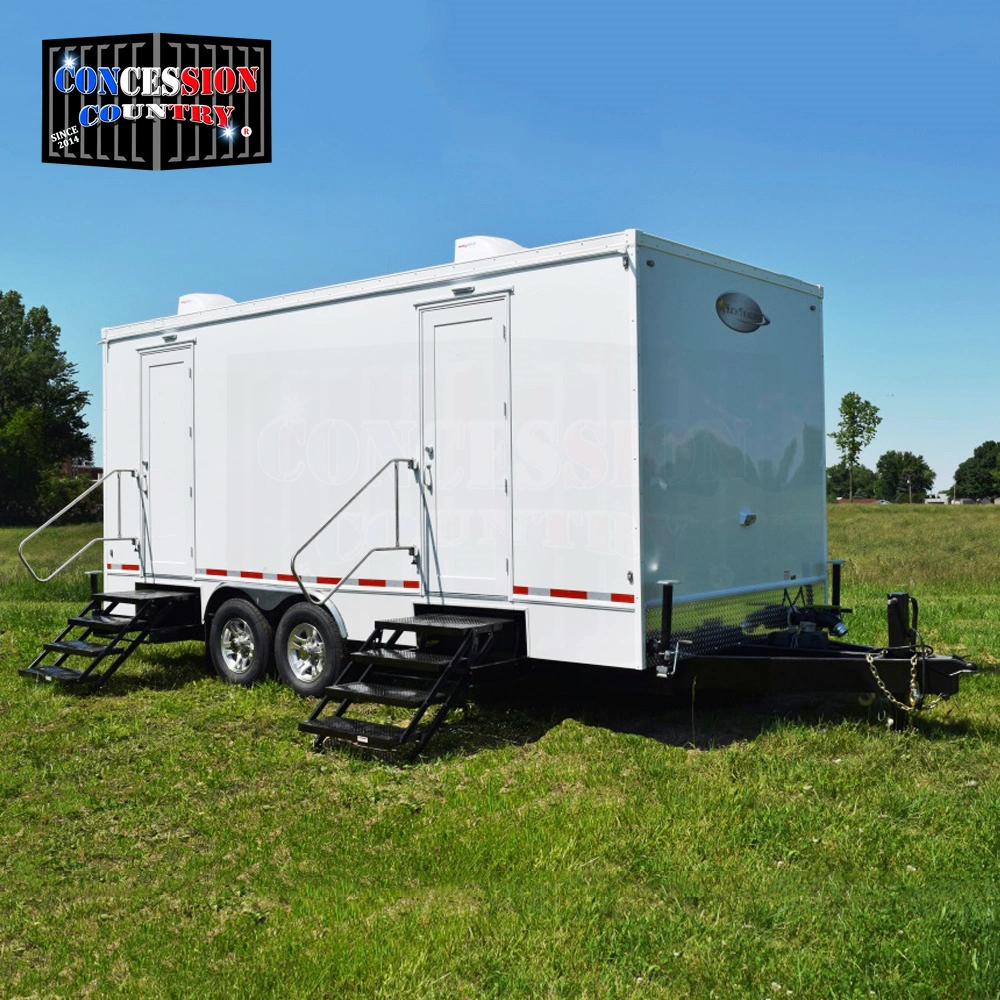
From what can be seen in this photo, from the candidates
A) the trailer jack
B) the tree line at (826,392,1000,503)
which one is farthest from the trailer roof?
the tree line at (826,392,1000,503)

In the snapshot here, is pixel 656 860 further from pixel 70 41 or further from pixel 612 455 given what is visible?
pixel 70 41

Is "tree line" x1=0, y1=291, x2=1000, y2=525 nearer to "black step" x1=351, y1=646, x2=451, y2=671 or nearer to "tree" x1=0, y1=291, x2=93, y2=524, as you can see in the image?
"tree" x1=0, y1=291, x2=93, y2=524

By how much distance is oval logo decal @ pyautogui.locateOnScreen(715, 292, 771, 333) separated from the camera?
7777mm

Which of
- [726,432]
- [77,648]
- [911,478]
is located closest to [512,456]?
[726,432]

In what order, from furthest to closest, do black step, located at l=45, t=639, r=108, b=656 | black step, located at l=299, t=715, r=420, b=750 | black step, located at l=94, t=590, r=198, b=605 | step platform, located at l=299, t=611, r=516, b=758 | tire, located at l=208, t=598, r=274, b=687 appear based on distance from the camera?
black step, located at l=94, t=590, r=198, b=605 < black step, located at l=45, t=639, r=108, b=656 < tire, located at l=208, t=598, r=274, b=687 < step platform, located at l=299, t=611, r=516, b=758 < black step, located at l=299, t=715, r=420, b=750

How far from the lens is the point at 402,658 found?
7.50 metres

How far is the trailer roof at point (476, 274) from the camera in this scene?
23.2ft

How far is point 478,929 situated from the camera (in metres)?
4.36

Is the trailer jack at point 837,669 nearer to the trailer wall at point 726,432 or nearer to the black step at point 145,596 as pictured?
the trailer wall at point 726,432

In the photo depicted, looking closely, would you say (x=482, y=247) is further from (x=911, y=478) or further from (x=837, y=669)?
(x=911, y=478)

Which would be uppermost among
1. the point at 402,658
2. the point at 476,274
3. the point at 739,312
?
the point at 476,274

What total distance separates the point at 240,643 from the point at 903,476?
428ft

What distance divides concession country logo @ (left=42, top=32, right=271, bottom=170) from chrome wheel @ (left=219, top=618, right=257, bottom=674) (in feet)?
18.5

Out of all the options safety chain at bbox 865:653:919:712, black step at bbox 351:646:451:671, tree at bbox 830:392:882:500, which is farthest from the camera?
tree at bbox 830:392:882:500
